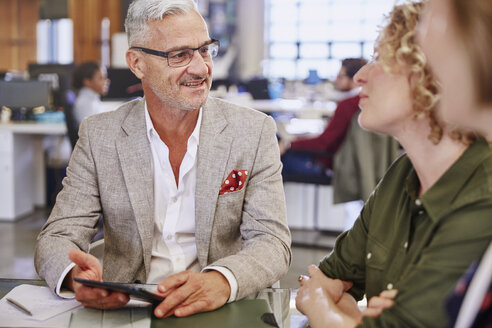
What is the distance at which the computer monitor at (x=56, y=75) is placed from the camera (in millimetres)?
5811

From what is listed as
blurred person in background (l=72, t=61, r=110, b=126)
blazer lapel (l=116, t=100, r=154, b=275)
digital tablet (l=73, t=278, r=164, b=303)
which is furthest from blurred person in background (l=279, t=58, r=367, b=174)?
digital tablet (l=73, t=278, r=164, b=303)

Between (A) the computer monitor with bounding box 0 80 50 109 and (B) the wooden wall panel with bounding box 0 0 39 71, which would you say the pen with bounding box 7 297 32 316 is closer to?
(A) the computer monitor with bounding box 0 80 50 109

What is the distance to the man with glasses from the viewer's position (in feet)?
5.07

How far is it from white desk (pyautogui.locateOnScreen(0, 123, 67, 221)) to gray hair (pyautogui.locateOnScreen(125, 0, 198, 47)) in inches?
139

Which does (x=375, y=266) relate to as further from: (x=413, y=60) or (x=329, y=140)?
(x=329, y=140)

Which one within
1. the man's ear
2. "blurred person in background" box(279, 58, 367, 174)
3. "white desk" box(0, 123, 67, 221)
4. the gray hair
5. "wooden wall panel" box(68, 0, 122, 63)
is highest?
"wooden wall panel" box(68, 0, 122, 63)

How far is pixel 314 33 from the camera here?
11.5m

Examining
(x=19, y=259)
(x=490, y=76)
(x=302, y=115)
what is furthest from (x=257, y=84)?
(x=490, y=76)

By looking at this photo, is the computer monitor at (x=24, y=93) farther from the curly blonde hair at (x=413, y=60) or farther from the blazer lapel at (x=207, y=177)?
the curly blonde hair at (x=413, y=60)

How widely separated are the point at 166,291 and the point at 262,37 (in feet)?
34.8

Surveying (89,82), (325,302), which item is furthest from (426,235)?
(89,82)

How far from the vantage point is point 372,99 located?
3.60 feet

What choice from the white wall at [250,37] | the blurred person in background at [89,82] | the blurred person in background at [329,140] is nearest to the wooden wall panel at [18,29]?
the white wall at [250,37]

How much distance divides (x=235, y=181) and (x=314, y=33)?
10.3 m
